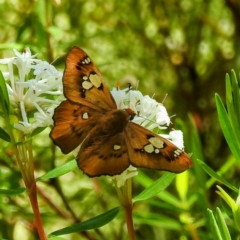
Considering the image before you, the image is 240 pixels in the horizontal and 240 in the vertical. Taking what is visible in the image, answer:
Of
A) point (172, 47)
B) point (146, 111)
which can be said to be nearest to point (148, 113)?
point (146, 111)

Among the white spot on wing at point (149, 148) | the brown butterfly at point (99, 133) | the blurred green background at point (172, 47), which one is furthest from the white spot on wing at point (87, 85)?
the blurred green background at point (172, 47)

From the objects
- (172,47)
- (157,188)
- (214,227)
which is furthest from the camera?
(172,47)

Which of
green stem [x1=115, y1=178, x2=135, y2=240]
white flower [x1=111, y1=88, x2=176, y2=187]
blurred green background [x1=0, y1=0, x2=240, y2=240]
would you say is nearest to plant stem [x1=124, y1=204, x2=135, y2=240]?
green stem [x1=115, y1=178, x2=135, y2=240]

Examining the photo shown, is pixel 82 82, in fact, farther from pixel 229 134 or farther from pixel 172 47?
pixel 172 47

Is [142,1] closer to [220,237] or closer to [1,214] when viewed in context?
[1,214]

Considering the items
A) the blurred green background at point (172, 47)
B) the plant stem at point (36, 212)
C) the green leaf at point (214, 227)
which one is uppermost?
the green leaf at point (214, 227)

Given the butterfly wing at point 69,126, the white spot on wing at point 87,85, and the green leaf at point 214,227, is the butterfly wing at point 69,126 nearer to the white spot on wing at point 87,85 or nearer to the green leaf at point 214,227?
the white spot on wing at point 87,85
